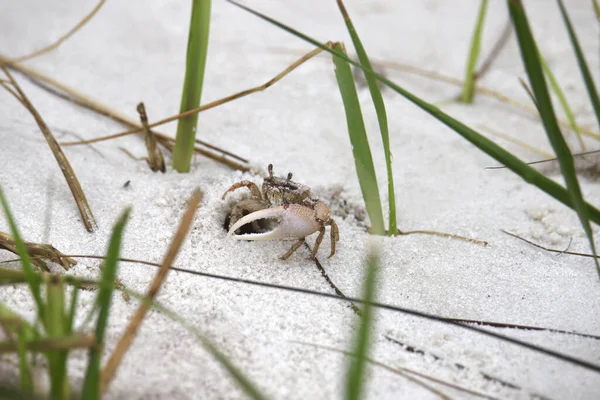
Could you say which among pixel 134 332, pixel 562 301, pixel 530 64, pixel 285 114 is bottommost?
pixel 134 332

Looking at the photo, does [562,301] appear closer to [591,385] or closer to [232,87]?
[591,385]

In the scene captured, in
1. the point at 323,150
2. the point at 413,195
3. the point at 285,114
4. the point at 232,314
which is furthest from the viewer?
the point at 285,114

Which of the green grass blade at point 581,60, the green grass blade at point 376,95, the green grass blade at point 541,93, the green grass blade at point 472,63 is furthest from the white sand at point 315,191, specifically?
the green grass blade at point 581,60

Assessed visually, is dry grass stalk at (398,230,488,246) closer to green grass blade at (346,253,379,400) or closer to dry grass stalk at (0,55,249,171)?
dry grass stalk at (0,55,249,171)

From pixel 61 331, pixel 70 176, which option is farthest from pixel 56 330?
pixel 70 176

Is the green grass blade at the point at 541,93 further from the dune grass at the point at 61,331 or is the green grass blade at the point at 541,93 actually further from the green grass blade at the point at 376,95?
the dune grass at the point at 61,331

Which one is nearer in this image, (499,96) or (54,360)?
(54,360)

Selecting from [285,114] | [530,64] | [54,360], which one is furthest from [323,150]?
[54,360]

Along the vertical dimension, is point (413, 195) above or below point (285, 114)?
below
